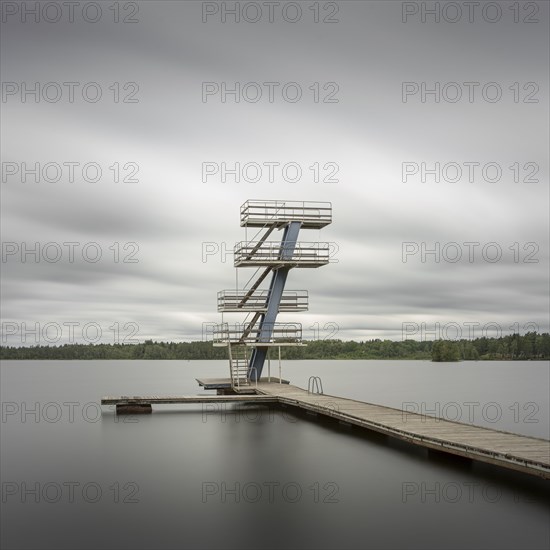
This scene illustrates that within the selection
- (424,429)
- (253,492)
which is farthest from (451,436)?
(253,492)

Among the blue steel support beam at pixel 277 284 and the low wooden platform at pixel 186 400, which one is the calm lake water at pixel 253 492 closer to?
the low wooden platform at pixel 186 400

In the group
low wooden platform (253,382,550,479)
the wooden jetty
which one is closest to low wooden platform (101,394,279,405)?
the wooden jetty

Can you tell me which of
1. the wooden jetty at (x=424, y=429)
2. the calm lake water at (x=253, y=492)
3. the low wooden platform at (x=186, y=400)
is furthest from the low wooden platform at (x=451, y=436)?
the low wooden platform at (x=186, y=400)

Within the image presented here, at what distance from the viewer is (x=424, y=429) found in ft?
62.1

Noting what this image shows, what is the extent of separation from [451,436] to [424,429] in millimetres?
1493

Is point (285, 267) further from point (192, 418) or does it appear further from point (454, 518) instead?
point (454, 518)

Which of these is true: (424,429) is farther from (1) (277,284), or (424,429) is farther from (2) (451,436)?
(1) (277,284)

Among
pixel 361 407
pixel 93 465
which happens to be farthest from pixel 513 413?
pixel 93 465

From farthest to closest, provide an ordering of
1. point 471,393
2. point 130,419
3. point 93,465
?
point 471,393 < point 130,419 < point 93,465

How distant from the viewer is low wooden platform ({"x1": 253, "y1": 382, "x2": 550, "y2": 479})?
→ 1401 centimetres

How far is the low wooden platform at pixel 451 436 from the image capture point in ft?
46.0

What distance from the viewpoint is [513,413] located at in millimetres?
36688

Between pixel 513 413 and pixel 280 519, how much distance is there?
89.3 ft

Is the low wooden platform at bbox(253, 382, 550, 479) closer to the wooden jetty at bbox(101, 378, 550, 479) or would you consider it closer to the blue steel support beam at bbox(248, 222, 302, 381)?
the wooden jetty at bbox(101, 378, 550, 479)
